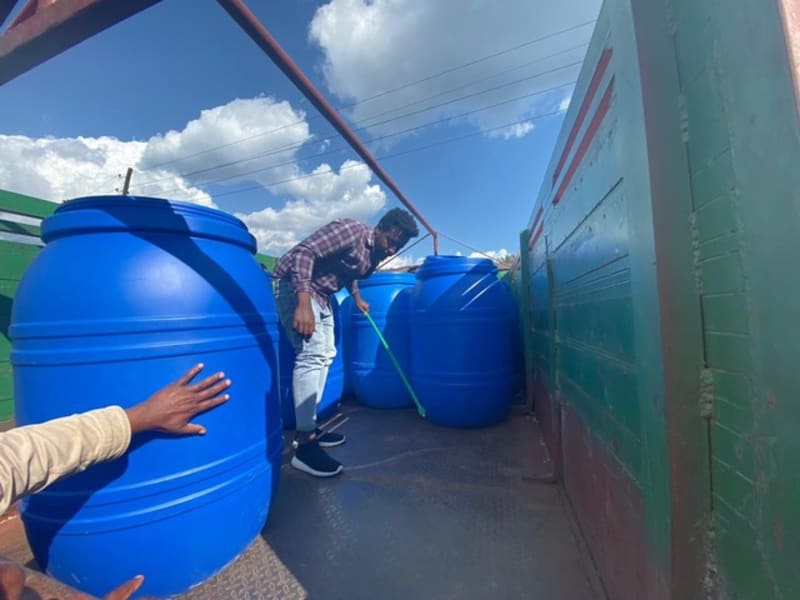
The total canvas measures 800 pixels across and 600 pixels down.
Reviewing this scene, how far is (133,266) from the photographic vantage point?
4.25 ft

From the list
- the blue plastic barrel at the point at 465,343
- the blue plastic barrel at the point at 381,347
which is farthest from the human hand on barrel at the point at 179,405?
the blue plastic barrel at the point at 381,347

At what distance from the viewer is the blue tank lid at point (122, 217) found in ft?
4.35

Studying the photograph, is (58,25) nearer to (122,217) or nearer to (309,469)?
(122,217)

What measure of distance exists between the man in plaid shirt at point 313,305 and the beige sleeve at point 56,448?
1115 mm

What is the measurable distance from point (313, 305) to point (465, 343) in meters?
1.32

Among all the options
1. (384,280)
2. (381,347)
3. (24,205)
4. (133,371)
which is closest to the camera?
(133,371)

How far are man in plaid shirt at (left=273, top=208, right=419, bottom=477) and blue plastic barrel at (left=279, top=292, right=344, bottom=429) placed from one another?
315 millimetres

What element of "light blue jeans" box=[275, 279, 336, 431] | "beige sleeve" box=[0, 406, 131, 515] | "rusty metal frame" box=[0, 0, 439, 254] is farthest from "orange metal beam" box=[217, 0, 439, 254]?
"beige sleeve" box=[0, 406, 131, 515]

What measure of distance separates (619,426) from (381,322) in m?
2.80

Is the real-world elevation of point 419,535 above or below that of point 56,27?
below

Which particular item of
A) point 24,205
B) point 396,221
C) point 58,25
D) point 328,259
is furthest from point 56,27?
point 24,205

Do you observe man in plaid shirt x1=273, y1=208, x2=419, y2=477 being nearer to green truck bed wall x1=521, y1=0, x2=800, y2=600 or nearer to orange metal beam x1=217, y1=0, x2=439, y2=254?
orange metal beam x1=217, y1=0, x2=439, y2=254

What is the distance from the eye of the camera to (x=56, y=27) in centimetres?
105

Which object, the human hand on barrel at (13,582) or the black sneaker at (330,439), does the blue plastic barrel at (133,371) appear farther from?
the black sneaker at (330,439)
